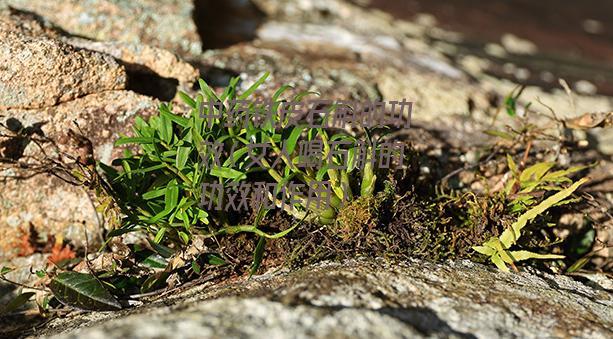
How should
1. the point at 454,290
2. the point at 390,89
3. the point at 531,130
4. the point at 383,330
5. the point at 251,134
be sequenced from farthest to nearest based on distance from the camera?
the point at 390,89 → the point at 531,130 → the point at 251,134 → the point at 454,290 → the point at 383,330

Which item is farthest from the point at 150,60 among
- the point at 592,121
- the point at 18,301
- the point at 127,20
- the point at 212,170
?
the point at 592,121

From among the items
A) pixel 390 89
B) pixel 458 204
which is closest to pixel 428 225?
pixel 458 204

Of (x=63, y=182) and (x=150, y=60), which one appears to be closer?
(x=63, y=182)

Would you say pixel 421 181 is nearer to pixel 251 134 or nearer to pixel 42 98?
pixel 251 134

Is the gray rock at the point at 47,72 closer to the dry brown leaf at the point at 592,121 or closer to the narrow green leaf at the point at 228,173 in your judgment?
the narrow green leaf at the point at 228,173

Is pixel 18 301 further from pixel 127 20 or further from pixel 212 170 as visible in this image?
pixel 127 20
